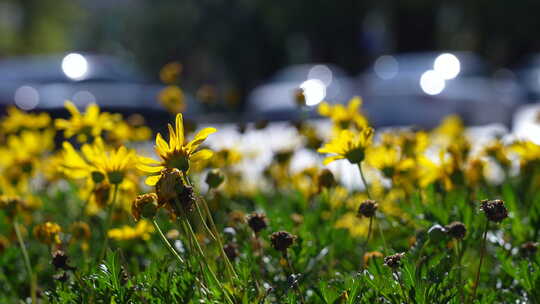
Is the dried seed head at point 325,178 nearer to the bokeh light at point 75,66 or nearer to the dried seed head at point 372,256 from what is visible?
the dried seed head at point 372,256

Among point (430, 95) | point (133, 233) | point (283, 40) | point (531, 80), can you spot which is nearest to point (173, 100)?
point (133, 233)

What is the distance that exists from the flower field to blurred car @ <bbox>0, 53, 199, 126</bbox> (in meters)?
6.75

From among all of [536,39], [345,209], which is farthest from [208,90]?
[536,39]

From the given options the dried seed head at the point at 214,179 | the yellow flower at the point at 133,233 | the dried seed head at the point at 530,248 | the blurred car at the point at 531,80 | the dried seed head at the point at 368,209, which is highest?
the dried seed head at the point at 214,179

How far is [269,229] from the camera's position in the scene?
235 centimetres

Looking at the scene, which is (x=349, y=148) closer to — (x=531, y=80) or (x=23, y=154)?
(x=23, y=154)

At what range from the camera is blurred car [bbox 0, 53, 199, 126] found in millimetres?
10320

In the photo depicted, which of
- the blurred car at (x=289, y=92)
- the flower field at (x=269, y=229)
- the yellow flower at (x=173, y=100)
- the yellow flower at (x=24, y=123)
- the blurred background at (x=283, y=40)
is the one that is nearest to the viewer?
the flower field at (x=269, y=229)

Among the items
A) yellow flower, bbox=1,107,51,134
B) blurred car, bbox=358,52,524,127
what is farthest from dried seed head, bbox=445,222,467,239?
blurred car, bbox=358,52,524,127

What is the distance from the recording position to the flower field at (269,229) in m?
1.76

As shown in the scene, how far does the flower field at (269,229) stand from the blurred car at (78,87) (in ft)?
22.1

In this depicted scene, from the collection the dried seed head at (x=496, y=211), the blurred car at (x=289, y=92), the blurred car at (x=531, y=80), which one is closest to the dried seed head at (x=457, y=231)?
the dried seed head at (x=496, y=211)

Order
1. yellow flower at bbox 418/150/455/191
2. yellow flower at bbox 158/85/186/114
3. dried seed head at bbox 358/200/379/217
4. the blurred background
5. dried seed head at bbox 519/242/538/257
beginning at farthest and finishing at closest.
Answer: the blurred background → yellow flower at bbox 158/85/186/114 → yellow flower at bbox 418/150/455/191 → dried seed head at bbox 519/242/538/257 → dried seed head at bbox 358/200/379/217

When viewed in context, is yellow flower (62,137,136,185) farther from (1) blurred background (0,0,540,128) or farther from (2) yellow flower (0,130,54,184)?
(1) blurred background (0,0,540,128)
